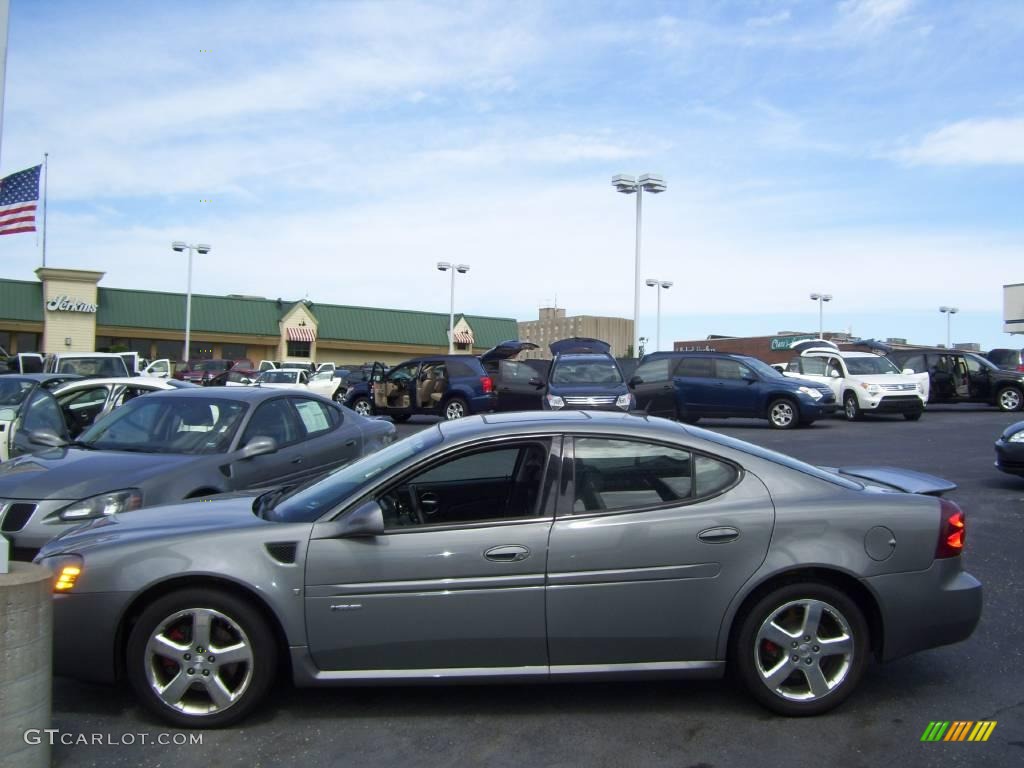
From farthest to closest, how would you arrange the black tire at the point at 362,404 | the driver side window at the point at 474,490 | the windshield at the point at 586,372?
the black tire at the point at 362,404, the windshield at the point at 586,372, the driver side window at the point at 474,490

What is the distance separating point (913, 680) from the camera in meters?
4.81

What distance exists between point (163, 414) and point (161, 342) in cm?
4551

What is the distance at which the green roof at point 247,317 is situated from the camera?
45.1 m

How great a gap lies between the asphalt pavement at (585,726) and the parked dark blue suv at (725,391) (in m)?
15.1

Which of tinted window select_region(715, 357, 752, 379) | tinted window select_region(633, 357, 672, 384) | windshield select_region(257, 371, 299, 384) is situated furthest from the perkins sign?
tinted window select_region(715, 357, 752, 379)

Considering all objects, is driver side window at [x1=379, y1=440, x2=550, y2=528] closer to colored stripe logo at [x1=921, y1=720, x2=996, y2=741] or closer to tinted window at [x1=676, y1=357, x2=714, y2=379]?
colored stripe logo at [x1=921, y1=720, x2=996, y2=741]

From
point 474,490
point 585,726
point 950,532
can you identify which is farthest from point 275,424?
point 950,532

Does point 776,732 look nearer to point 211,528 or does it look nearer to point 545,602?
point 545,602

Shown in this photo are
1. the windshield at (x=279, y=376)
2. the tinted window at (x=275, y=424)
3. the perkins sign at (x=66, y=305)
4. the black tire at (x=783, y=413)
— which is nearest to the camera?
the tinted window at (x=275, y=424)

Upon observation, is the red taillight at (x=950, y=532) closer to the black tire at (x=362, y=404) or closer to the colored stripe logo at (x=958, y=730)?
the colored stripe logo at (x=958, y=730)

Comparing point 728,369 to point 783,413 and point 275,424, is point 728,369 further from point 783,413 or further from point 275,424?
point 275,424

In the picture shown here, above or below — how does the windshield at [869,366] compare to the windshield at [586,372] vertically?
above

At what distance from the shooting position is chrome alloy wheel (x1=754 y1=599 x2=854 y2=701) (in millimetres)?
4254

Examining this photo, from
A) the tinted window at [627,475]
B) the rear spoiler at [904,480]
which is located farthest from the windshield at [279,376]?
the tinted window at [627,475]
